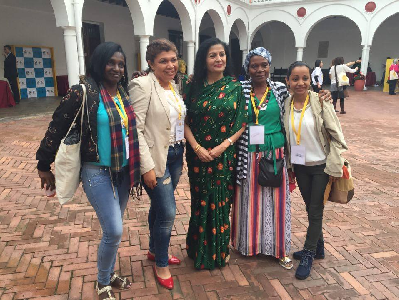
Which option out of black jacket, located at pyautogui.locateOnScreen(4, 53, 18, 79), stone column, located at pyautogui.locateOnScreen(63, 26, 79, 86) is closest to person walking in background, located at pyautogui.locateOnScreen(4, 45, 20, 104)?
black jacket, located at pyautogui.locateOnScreen(4, 53, 18, 79)

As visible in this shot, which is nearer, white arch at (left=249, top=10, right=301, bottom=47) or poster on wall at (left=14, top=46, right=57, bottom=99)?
poster on wall at (left=14, top=46, right=57, bottom=99)

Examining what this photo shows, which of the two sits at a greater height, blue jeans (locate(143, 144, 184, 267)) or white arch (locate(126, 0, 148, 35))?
white arch (locate(126, 0, 148, 35))

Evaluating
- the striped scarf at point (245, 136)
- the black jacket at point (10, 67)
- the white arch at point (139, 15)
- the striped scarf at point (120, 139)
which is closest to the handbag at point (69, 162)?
the striped scarf at point (120, 139)

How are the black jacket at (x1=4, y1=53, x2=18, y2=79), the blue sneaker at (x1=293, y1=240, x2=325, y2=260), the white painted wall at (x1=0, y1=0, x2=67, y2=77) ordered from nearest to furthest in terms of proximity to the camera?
the blue sneaker at (x1=293, y1=240, x2=325, y2=260)
the black jacket at (x1=4, y1=53, x2=18, y2=79)
the white painted wall at (x1=0, y1=0, x2=67, y2=77)

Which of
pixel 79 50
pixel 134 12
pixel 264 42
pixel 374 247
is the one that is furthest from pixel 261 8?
pixel 374 247

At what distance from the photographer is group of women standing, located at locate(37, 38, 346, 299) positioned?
1.91m

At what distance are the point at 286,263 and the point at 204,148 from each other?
1.19 meters

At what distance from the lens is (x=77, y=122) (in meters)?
1.86

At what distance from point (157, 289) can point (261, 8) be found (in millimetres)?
19009

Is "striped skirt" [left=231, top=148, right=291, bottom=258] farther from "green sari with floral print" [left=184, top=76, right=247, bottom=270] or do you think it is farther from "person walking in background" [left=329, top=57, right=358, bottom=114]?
"person walking in background" [left=329, top=57, right=358, bottom=114]

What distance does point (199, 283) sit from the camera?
2455 millimetres

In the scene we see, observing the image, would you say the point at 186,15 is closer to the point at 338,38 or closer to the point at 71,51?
the point at 71,51

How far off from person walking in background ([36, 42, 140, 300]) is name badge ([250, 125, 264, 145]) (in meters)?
0.89

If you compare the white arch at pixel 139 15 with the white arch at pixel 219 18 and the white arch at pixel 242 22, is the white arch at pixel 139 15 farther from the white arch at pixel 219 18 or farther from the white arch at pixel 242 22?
the white arch at pixel 242 22
